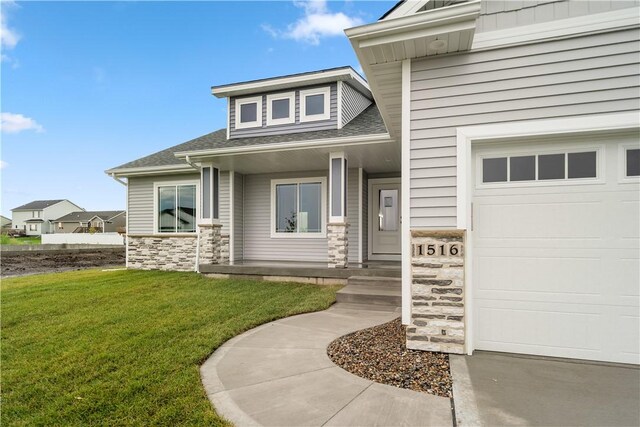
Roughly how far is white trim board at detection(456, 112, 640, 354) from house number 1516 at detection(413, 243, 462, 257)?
0.10 metres

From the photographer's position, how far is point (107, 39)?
12680 millimetres

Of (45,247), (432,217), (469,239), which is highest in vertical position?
(432,217)

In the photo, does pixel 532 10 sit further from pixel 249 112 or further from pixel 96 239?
pixel 96 239

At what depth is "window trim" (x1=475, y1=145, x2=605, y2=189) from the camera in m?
3.15

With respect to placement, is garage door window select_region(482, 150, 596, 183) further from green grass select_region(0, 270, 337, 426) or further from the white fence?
the white fence

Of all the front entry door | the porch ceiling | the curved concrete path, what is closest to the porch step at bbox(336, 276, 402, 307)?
the curved concrete path

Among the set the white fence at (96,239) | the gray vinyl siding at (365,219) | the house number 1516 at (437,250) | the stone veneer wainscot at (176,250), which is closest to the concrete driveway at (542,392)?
the house number 1516 at (437,250)

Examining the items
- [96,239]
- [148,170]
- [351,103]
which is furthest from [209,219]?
[96,239]

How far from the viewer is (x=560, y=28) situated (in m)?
3.19

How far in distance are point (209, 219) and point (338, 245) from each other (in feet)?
12.0

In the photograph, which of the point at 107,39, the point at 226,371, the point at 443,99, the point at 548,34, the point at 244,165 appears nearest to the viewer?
the point at 226,371

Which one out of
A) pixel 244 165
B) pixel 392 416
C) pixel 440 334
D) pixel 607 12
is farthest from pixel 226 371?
pixel 244 165

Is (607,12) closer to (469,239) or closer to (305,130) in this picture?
(469,239)

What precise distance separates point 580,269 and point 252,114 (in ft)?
29.7
